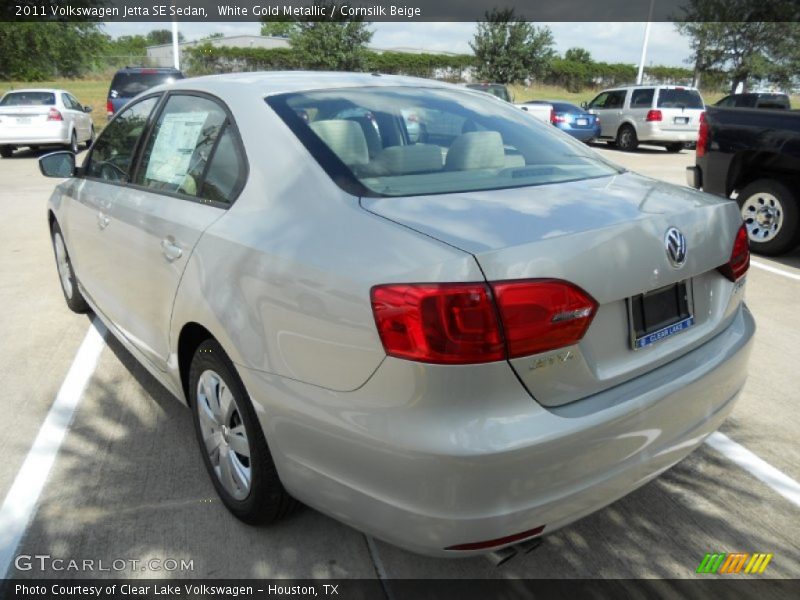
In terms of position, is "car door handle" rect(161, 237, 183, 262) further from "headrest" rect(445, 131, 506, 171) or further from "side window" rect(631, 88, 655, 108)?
"side window" rect(631, 88, 655, 108)

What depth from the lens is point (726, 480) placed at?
291 cm

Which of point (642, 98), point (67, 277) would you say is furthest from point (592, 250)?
point (642, 98)

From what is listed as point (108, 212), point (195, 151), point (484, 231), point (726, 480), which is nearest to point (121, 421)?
point (108, 212)

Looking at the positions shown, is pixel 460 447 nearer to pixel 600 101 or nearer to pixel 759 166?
pixel 759 166

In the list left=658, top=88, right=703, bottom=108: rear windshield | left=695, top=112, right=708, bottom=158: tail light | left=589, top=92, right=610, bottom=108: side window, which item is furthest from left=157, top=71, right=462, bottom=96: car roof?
left=589, top=92, right=610, bottom=108: side window

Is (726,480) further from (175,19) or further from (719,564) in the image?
(175,19)

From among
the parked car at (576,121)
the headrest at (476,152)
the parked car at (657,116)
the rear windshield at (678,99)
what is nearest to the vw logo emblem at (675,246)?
the headrest at (476,152)

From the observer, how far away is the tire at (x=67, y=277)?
478 cm

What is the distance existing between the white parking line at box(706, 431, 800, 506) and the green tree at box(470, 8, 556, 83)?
38.2 metres

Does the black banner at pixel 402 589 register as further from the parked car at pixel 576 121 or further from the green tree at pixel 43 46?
the green tree at pixel 43 46

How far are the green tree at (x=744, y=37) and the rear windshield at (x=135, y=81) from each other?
93.9ft

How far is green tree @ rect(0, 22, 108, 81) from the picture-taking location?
31.2 metres

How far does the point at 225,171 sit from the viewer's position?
2555mm

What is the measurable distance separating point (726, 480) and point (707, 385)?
3.01 feet
